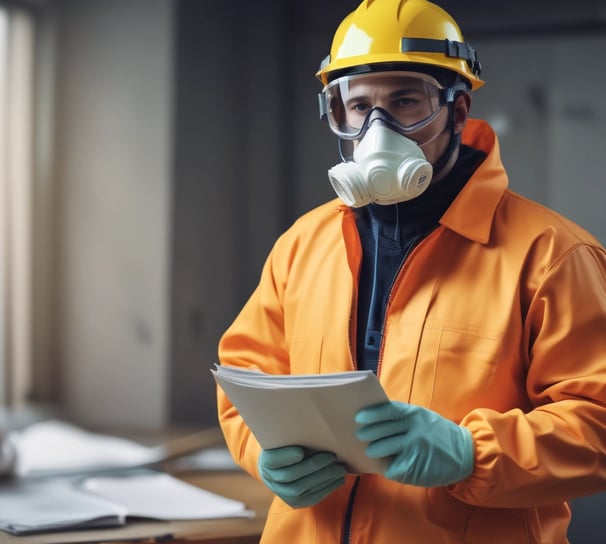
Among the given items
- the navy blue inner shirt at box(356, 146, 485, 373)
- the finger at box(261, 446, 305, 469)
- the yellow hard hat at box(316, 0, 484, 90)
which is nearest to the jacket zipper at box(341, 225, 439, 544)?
the navy blue inner shirt at box(356, 146, 485, 373)

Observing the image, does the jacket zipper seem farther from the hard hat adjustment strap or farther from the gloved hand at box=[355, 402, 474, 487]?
the hard hat adjustment strap

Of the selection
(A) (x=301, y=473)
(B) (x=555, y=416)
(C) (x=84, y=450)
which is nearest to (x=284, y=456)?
(A) (x=301, y=473)

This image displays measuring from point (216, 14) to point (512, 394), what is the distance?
2.43 m

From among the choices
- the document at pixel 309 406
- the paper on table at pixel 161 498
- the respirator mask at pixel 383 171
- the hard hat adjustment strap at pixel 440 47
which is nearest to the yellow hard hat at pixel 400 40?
the hard hat adjustment strap at pixel 440 47

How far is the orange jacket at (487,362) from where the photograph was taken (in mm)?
1363

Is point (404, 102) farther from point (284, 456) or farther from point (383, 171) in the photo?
point (284, 456)

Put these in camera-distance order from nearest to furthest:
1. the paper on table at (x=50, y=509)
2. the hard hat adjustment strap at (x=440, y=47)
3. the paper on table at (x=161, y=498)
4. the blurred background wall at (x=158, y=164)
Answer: the hard hat adjustment strap at (x=440, y=47) → the paper on table at (x=50, y=509) → the paper on table at (x=161, y=498) → the blurred background wall at (x=158, y=164)

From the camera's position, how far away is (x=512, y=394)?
146 cm

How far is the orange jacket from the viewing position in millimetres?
1363

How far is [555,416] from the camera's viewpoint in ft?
4.51

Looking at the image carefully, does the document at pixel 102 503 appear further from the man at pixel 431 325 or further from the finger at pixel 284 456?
the finger at pixel 284 456

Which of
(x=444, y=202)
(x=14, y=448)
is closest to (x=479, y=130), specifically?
(x=444, y=202)

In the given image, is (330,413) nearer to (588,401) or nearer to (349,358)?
(349,358)

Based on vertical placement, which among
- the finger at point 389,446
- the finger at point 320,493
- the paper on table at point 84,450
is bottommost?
the paper on table at point 84,450
